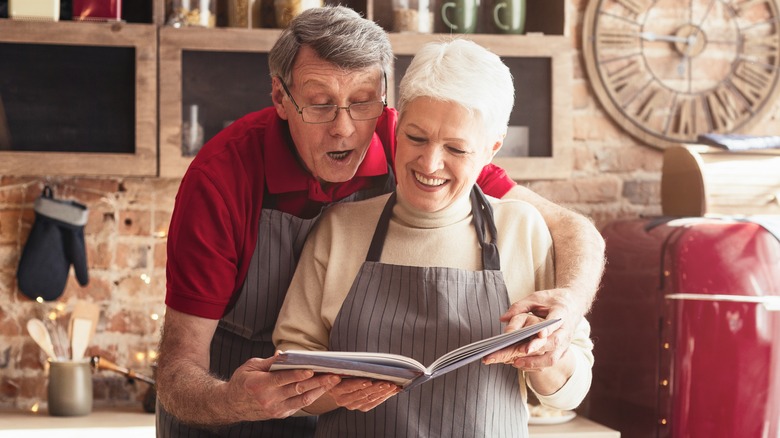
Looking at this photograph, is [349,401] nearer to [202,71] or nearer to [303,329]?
[303,329]

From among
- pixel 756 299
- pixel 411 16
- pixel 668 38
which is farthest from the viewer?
pixel 668 38

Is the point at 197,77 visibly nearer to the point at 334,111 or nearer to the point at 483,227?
the point at 334,111

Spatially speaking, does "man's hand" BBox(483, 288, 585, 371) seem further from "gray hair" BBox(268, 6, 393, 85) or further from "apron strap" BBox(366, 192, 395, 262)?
"gray hair" BBox(268, 6, 393, 85)

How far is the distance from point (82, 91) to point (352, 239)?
57.3 inches

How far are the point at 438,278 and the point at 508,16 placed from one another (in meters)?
1.60

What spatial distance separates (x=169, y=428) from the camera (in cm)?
205

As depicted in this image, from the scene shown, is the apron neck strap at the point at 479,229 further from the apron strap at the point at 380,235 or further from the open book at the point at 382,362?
the open book at the point at 382,362

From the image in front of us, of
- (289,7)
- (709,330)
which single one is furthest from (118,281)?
(709,330)

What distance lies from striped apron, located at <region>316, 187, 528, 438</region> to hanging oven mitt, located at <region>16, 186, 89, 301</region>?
165 cm

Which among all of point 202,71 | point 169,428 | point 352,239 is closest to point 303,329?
point 352,239

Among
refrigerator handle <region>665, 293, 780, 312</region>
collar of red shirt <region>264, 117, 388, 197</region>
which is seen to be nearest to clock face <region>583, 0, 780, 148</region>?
refrigerator handle <region>665, 293, 780, 312</region>

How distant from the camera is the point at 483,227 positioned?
185 centimetres

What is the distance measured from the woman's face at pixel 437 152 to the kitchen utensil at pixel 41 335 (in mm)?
1777

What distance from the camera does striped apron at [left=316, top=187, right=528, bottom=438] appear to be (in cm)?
172
